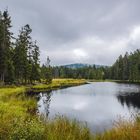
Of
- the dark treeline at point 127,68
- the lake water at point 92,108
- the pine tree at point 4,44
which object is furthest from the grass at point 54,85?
the dark treeline at point 127,68

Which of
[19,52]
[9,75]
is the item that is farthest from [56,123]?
[19,52]

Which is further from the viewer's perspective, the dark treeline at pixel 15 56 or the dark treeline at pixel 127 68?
the dark treeline at pixel 127 68

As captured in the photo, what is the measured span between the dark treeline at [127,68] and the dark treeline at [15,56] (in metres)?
76.0

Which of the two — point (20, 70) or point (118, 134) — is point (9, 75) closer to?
point (20, 70)

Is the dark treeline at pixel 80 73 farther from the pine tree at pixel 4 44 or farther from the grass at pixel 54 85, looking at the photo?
the pine tree at pixel 4 44

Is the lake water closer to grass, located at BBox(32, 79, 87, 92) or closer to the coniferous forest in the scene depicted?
the coniferous forest

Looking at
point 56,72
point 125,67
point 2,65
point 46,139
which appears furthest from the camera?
point 56,72

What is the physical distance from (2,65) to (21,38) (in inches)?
739

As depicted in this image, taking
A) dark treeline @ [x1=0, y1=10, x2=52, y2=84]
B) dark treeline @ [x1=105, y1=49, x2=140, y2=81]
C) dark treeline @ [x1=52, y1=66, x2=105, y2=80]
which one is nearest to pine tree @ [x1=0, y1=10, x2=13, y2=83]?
dark treeline @ [x1=0, y1=10, x2=52, y2=84]

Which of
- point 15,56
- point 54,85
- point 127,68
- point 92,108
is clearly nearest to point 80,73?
point 127,68

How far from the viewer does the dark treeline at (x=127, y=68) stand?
5546 inches

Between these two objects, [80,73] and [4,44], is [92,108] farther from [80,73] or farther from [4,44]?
[80,73]

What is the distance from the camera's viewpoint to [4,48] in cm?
5331

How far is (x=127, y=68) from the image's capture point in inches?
6186
